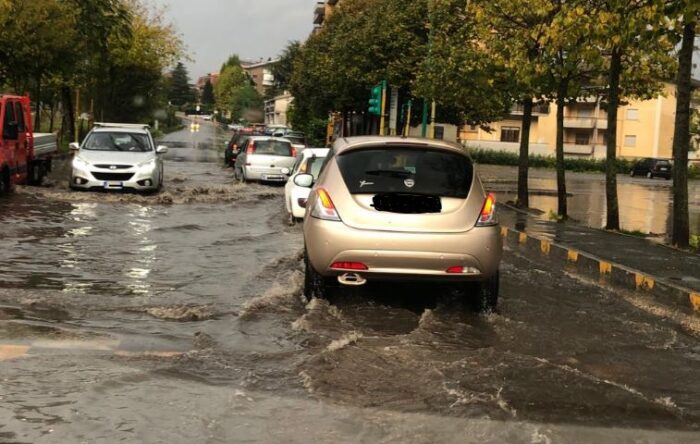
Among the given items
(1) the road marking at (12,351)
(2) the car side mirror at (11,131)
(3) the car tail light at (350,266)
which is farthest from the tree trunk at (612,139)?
(2) the car side mirror at (11,131)

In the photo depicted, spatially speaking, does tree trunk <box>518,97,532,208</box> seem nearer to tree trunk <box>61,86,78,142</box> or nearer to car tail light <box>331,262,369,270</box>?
car tail light <box>331,262,369,270</box>

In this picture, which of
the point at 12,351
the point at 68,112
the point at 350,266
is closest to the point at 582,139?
the point at 68,112

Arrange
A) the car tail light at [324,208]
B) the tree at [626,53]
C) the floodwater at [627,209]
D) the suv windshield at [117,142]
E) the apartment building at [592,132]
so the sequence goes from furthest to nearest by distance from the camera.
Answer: the apartment building at [592,132] → the suv windshield at [117,142] → the floodwater at [627,209] → the tree at [626,53] → the car tail light at [324,208]

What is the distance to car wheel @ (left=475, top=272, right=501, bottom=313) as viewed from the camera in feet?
23.2

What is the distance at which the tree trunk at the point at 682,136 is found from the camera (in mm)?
11555

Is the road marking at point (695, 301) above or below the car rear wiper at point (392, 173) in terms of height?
below

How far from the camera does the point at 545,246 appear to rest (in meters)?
11.9

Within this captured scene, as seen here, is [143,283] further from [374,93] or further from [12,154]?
[374,93]

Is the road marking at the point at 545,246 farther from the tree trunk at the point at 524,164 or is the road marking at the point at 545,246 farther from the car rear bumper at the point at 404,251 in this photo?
the tree trunk at the point at 524,164

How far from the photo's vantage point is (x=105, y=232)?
11.9 m

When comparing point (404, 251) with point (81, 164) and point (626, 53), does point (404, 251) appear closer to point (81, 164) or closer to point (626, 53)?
point (626, 53)

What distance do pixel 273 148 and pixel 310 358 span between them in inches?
710

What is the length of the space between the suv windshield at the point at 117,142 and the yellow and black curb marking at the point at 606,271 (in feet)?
30.2

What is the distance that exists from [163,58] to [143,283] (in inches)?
1738
